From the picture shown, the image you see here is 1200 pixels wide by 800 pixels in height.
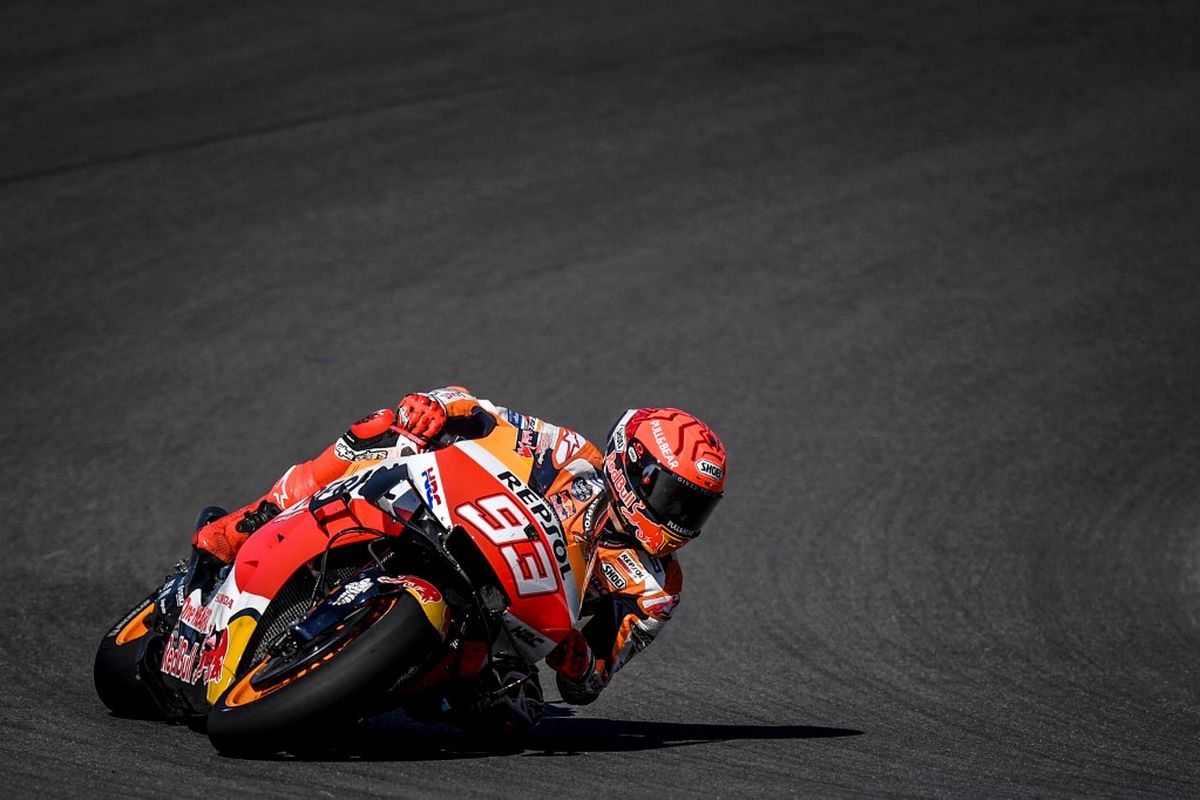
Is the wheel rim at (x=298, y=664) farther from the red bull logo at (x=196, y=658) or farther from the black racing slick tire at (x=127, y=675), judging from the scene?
the black racing slick tire at (x=127, y=675)

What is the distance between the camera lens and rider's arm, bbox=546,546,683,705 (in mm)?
5309

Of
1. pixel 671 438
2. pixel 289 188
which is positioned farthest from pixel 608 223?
pixel 671 438

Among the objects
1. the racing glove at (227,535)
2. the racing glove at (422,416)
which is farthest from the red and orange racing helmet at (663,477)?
the racing glove at (227,535)

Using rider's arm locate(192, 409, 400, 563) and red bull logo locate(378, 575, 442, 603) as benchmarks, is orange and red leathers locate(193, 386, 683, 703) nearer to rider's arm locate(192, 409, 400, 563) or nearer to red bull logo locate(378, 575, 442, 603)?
rider's arm locate(192, 409, 400, 563)

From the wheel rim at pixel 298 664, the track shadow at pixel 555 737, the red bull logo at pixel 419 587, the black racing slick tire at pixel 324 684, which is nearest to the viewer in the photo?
the black racing slick tire at pixel 324 684

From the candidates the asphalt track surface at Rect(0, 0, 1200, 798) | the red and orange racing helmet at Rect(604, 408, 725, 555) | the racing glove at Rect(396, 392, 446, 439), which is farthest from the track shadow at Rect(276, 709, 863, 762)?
the racing glove at Rect(396, 392, 446, 439)

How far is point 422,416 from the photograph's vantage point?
5.21 m

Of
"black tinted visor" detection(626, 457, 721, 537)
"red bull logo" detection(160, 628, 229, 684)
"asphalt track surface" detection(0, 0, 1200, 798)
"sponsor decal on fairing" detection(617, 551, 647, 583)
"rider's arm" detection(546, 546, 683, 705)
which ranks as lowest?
"asphalt track surface" detection(0, 0, 1200, 798)

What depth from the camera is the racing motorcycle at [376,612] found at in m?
4.09

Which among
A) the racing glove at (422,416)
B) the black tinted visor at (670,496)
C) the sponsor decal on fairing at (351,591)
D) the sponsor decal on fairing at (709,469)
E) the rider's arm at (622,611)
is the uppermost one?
the racing glove at (422,416)

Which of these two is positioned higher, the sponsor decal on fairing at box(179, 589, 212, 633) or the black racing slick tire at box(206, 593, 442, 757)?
the black racing slick tire at box(206, 593, 442, 757)

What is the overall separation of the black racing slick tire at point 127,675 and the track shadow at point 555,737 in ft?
2.62

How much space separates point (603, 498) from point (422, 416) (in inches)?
28.5

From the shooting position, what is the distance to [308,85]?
15.0 metres
